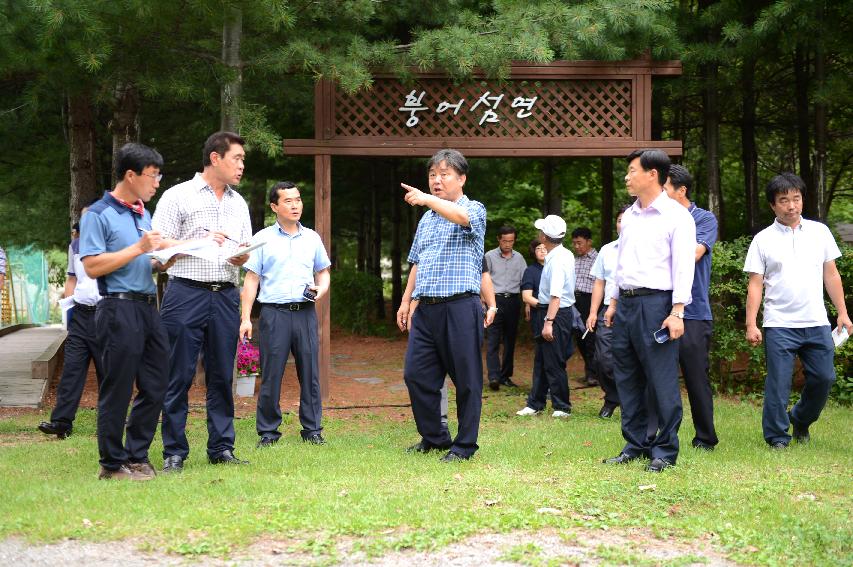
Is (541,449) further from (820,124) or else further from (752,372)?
(820,124)

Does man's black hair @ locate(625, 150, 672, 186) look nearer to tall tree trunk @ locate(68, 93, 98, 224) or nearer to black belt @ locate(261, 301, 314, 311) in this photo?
black belt @ locate(261, 301, 314, 311)

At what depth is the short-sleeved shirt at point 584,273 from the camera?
1058 cm

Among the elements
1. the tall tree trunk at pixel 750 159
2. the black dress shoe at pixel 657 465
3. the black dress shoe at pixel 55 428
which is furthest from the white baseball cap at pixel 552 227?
the tall tree trunk at pixel 750 159

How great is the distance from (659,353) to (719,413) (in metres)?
3.16

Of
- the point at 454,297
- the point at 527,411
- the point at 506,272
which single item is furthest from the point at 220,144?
the point at 506,272

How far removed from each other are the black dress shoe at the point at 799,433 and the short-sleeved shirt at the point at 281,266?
3.59 metres

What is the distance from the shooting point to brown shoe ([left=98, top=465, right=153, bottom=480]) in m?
5.40

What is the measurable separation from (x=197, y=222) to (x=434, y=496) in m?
2.22

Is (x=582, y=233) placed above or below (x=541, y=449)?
above

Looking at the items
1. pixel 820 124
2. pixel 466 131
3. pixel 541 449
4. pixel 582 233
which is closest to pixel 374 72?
pixel 466 131

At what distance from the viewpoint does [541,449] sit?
6551 millimetres

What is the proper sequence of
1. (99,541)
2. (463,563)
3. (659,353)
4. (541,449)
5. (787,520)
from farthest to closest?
(541,449) → (659,353) → (787,520) → (99,541) → (463,563)

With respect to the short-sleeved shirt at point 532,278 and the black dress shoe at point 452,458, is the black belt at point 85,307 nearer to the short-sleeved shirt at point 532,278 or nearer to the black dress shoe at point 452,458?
the black dress shoe at point 452,458

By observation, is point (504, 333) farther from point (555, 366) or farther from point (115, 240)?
point (115, 240)
